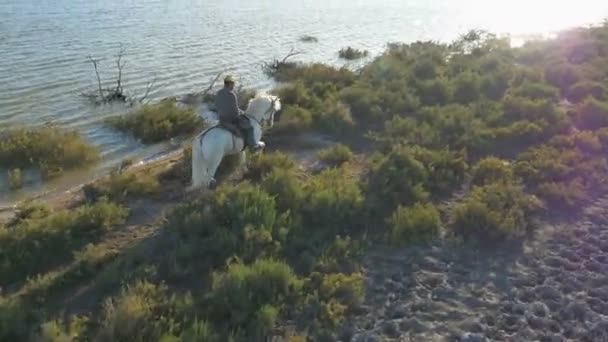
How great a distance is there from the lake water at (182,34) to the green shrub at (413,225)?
7.57m

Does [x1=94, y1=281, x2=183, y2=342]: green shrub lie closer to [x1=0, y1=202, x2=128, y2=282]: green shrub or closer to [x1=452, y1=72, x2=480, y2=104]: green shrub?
[x1=0, y1=202, x2=128, y2=282]: green shrub

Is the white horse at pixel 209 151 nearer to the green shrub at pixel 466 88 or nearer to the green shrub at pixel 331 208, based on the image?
the green shrub at pixel 331 208

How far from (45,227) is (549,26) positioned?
33887 millimetres

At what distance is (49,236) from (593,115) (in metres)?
11.5

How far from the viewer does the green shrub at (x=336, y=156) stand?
12.0 m

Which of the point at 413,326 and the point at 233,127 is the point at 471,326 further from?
the point at 233,127

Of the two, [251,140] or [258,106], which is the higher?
[258,106]

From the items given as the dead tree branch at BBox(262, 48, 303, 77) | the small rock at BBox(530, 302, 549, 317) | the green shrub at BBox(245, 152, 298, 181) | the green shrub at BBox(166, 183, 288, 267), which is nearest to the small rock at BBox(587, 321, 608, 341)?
the small rock at BBox(530, 302, 549, 317)

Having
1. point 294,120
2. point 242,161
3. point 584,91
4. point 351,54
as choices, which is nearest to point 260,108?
point 242,161

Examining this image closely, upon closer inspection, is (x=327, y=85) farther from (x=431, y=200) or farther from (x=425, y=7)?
(x=425, y=7)

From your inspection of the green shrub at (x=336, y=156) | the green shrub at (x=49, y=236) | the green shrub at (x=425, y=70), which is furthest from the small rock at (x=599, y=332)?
the green shrub at (x=425, y=70)

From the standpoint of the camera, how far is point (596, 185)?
1034cm

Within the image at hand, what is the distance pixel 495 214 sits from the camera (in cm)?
877

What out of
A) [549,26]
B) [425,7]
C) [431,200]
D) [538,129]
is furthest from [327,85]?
[425,7]
